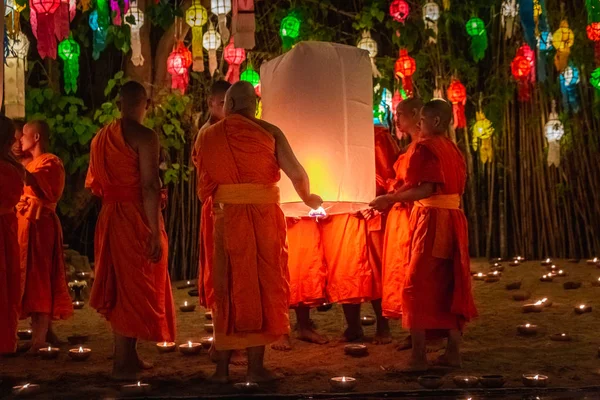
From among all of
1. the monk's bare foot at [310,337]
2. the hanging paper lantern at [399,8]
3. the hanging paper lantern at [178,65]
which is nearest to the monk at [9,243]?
the monk's bare foot at [310,337]

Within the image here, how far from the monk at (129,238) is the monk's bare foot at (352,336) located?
133cm

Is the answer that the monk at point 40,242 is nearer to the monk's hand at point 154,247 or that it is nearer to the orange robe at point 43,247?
the orange robe at point 43,247

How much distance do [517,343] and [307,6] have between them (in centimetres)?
520

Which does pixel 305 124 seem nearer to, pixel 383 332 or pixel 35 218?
pixel 383 332

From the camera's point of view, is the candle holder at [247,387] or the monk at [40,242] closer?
the candle holder at [247,387]

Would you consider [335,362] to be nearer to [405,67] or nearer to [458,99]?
[405,67]

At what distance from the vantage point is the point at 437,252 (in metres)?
4.14

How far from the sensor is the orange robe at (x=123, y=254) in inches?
158

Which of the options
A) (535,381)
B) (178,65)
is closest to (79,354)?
(535,381)

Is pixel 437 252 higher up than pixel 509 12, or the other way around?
pixel 509 12

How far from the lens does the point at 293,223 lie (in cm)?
486

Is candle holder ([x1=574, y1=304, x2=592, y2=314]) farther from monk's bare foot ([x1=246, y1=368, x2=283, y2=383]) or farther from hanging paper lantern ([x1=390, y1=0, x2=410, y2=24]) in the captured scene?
hanging paper lantern ([x1=390, y1=0, x2=410, y2=24])

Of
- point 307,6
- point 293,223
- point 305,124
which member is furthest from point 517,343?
point 307,6

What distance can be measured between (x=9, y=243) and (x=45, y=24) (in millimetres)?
1455
